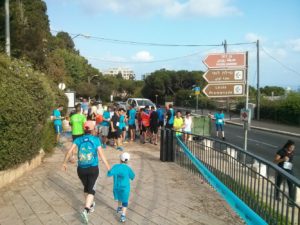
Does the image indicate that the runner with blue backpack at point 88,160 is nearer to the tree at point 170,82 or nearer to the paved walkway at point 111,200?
the paved walkway at point 111,200

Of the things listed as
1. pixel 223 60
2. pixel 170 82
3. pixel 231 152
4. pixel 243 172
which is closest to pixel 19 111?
pixel 231 152

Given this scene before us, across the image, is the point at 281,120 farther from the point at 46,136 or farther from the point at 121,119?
the point at 46,136

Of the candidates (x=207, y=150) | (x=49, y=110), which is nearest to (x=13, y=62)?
(x=49, y=110)

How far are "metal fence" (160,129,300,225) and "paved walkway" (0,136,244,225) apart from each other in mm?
432

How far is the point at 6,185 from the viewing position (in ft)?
27.4

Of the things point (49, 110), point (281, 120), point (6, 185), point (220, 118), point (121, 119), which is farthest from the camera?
point (281, 120)

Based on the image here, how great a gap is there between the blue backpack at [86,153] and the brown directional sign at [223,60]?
23.1 ft

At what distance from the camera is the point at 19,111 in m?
8.25

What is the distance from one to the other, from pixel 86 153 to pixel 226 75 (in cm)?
774

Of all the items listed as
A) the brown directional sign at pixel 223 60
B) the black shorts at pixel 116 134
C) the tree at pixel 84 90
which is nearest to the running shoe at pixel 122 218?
the brown directional sign at pixel 223 60

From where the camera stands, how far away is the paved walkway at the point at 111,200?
6.40m

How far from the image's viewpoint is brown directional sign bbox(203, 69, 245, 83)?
1288 centimetres

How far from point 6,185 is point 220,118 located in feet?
54.4

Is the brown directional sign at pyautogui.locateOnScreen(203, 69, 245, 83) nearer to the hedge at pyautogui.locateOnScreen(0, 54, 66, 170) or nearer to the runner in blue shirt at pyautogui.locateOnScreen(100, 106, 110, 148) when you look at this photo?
the runner in blue shirt at pyautogui.locateOnScreen(100, 106, 110, 148)
